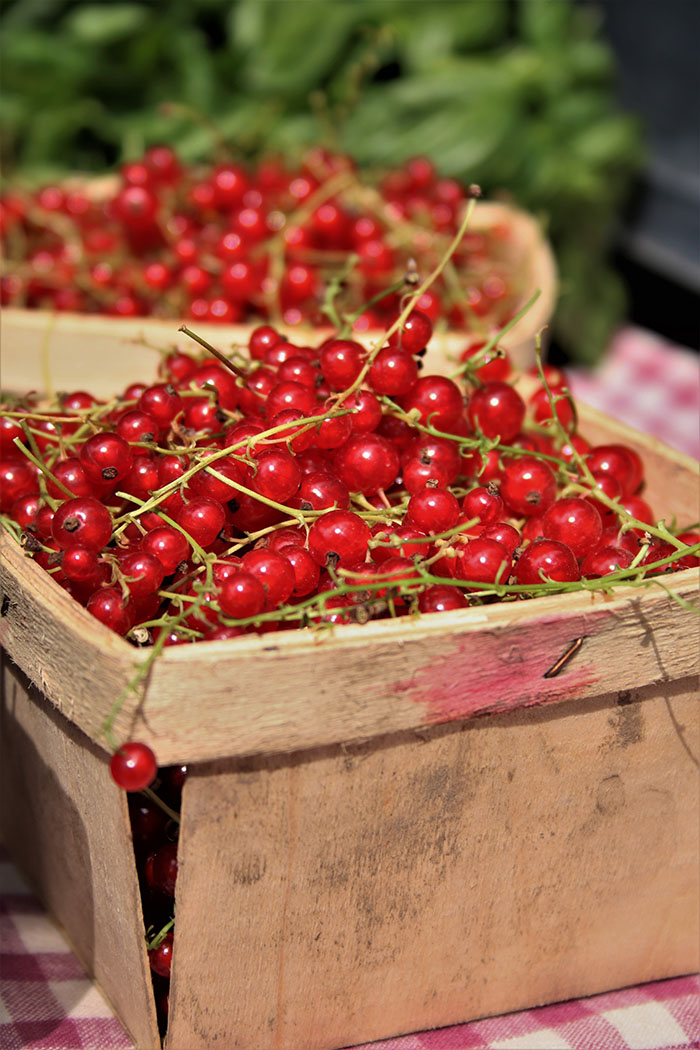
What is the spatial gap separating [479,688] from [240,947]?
222mm

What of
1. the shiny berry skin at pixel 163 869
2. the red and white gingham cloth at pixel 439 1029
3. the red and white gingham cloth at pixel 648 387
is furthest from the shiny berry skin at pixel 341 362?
the red and white gingham cloth at pixel 648 387

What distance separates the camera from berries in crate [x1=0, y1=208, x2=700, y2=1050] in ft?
2.02

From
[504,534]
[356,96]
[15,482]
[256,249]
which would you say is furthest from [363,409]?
[356,96]

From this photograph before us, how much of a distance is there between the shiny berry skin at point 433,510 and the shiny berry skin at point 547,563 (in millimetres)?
53

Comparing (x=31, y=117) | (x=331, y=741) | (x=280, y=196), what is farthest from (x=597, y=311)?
(x=331, y=741)

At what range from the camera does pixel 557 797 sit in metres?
0.70

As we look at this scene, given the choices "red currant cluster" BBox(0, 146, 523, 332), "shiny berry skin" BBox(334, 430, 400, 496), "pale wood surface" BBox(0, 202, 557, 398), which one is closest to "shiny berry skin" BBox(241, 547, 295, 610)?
"shiny berry skin" BBox(334, 430, 400, 496)

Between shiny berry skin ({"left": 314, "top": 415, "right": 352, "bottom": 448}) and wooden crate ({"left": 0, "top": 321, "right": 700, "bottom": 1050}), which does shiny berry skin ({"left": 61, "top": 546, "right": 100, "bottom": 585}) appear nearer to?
wooden crate ({"left": 0, "top": 321, "right": 700, "bottom": 1050})

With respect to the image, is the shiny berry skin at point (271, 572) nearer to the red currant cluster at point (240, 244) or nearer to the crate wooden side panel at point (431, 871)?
the crate wooden side panel at point (431, 871)

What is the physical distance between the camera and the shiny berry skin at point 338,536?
0.65m

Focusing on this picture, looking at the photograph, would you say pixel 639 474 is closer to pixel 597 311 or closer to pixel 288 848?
pixel 288 848

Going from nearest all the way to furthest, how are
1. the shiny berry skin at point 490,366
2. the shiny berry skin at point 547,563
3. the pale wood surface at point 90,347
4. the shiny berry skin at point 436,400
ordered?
1. the shiny berry skin at point 547,563
2. the shiny berry skin at point 436,400
3. the shiny berry skin at point 490,366
4. the pale wood surface at point 90,347

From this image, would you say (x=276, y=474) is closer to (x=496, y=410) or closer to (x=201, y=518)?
(x=201, y=518)

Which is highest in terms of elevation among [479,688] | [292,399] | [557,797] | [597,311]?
[292,399]
